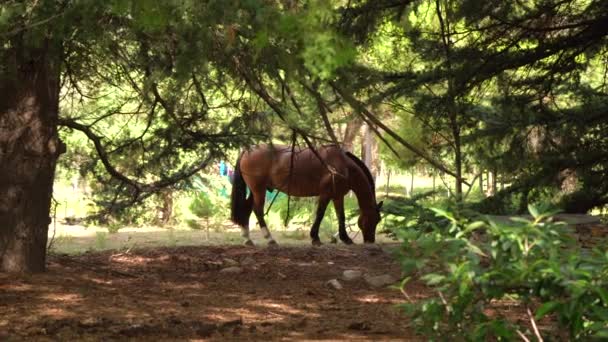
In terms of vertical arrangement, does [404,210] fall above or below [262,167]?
below

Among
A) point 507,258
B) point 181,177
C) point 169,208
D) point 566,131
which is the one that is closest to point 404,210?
point 507,258

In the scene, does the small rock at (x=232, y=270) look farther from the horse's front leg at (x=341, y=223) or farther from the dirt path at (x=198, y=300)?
the horse's front leg at (x=341, y=223)

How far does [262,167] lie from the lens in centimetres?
1230

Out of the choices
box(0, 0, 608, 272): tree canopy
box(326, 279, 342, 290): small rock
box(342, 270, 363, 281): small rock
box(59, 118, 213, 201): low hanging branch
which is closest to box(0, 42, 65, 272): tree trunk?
box(0, 0, 608, 272): tree canopy

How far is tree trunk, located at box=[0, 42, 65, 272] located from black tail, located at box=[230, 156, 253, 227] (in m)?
5.31

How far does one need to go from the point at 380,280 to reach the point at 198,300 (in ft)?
6.10

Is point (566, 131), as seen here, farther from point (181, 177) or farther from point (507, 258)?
point (507, 258)

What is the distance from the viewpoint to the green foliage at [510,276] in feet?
10.4

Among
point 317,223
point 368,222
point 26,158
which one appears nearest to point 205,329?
point 26,158

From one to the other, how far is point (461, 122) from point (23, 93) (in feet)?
15.5

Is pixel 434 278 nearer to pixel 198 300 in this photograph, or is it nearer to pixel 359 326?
pixel 359 326

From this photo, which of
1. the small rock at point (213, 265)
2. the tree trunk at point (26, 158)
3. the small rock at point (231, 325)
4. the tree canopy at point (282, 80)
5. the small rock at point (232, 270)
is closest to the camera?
the tree canopy at point (282, 80)

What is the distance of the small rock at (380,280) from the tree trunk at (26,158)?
2.72m

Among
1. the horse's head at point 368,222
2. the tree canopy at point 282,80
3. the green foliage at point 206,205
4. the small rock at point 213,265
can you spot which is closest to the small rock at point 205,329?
the tree canopy at point 282,80
